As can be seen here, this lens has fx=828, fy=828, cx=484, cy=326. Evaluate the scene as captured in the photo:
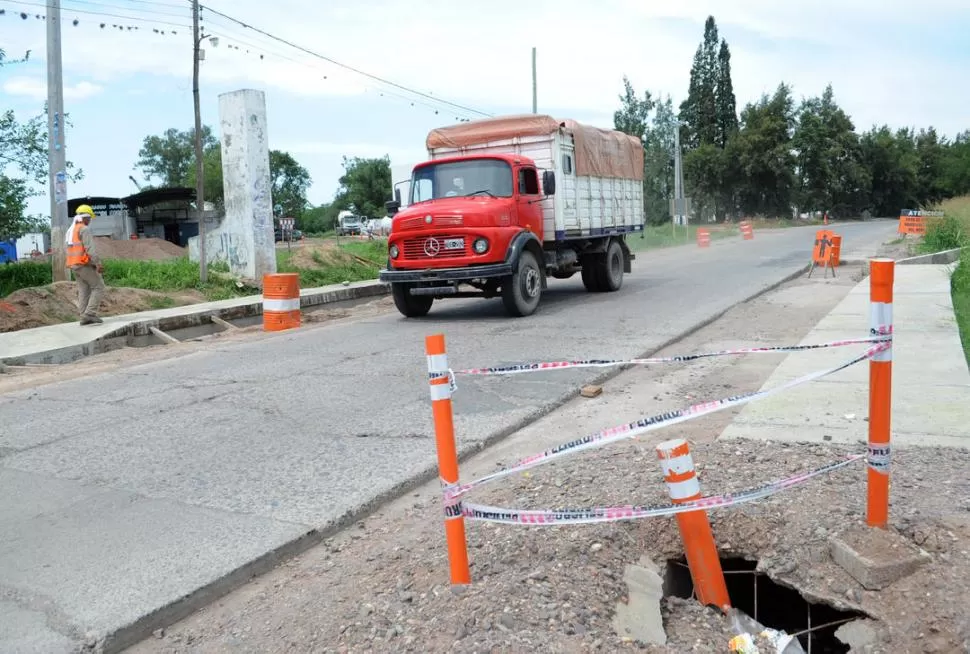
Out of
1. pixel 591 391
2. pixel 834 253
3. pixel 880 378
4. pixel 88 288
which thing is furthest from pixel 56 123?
pixel 834 253

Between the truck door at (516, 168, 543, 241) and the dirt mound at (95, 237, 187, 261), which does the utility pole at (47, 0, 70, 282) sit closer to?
the truck door at (516, 168, 543, 241)

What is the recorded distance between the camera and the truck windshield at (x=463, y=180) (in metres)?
12.8

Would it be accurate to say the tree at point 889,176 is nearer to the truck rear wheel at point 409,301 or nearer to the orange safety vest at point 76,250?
the truck rear wheel at point 409,301

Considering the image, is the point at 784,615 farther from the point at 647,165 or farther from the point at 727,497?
the point at 647,165

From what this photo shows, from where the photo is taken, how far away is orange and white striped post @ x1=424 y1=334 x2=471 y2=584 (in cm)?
320

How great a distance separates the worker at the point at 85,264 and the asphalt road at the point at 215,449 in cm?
322

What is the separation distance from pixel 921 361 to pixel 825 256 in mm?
11519

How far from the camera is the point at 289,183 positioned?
79.6m

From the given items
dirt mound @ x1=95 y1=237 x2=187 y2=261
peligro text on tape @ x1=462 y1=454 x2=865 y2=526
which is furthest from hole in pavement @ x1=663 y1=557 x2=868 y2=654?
dirt mound @ x1=95 y1=237 x2=187 y2=261

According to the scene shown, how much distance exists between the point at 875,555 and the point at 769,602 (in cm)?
61

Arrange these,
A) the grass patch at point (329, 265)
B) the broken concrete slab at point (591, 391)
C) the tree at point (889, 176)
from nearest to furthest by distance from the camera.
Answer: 1. the broken concrete slab at point (591, 391)
2. the grass patch at point (329, 265)
3. the tree at point (889, 176)

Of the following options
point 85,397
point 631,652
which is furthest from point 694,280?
point 631,652

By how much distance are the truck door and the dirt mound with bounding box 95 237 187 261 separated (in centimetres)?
2017

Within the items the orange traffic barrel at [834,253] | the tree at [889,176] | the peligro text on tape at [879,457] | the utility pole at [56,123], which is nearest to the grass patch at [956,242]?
the orange traffic barrel at [834,253]
